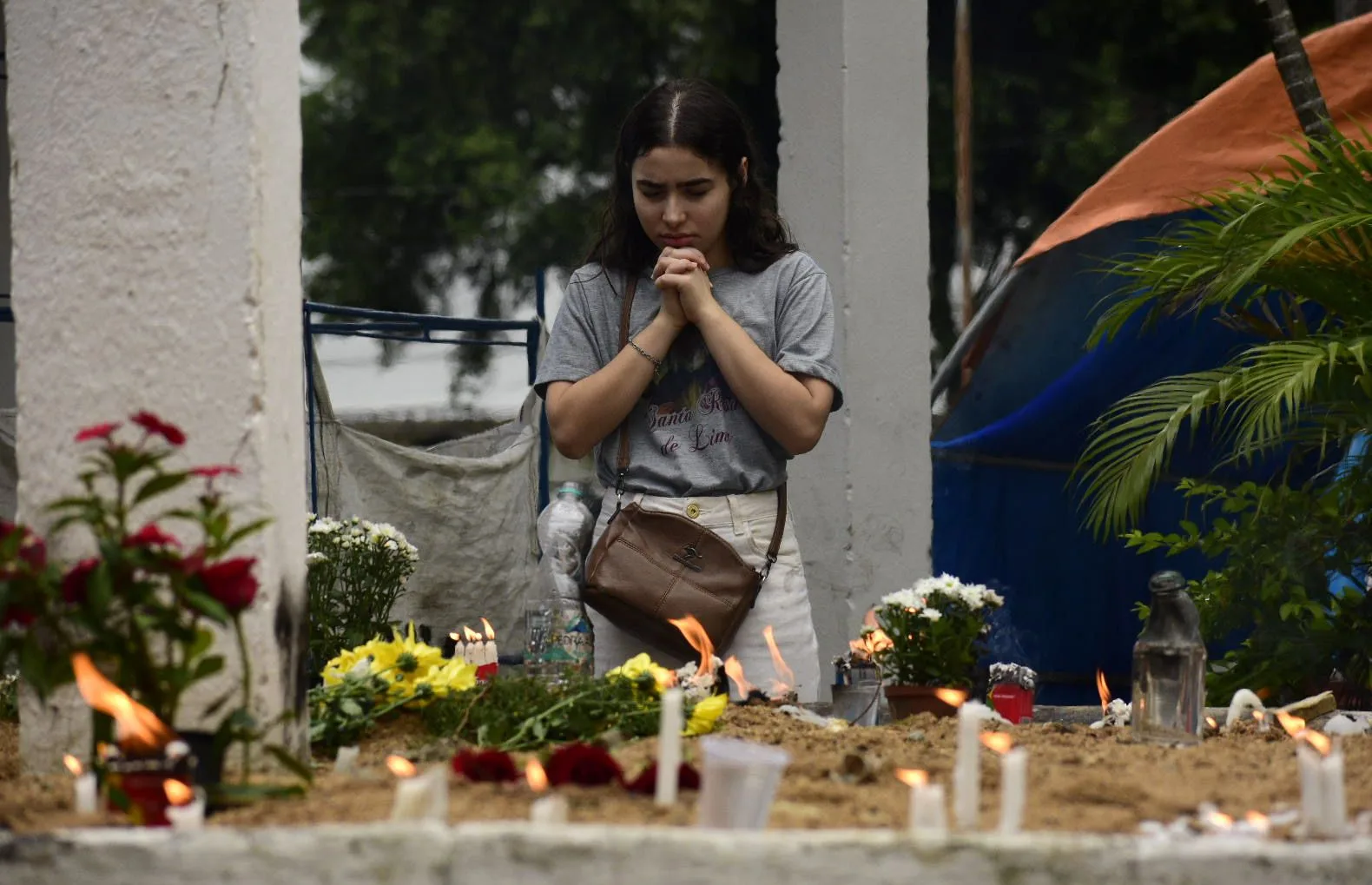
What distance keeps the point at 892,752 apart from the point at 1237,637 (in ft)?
12.0

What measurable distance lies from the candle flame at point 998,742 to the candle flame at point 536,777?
87 cm

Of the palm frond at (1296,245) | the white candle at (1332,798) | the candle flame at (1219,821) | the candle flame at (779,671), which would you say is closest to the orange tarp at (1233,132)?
the palm frond at (1296,245)

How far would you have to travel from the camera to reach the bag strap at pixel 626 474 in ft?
12.7

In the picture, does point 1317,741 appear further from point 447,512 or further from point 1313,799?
point 447,512

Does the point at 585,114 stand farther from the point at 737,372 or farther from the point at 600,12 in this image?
the point at 737,372

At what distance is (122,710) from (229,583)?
0.24m

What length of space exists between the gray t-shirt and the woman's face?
0.44 feet

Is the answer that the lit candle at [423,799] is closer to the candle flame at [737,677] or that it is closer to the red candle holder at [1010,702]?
the candle flame at [737,677]

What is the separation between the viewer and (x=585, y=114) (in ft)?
54.9

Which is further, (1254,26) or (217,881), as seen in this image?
(1254,26)


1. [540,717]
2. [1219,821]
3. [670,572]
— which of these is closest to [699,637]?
[670,572]

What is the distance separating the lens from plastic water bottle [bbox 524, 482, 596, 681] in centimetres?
431

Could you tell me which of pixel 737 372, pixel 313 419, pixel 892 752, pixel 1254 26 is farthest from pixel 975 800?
pixel 1254 26

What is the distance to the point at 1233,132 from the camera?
636 centimetres
